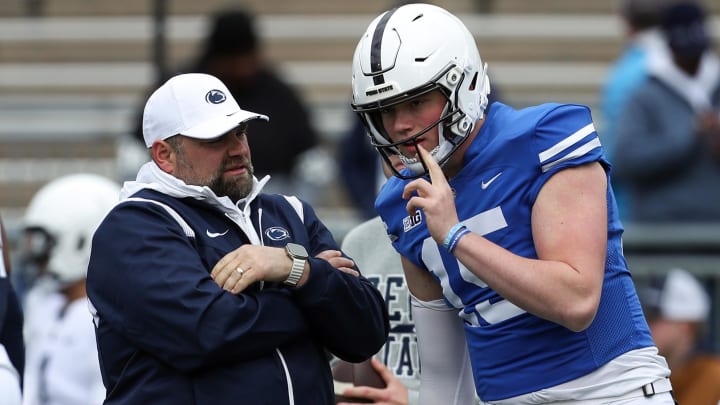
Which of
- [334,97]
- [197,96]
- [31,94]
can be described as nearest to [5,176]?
[31,94]

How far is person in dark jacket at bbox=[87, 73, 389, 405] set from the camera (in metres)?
4.11

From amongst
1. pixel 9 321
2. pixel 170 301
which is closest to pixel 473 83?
pixel 170 301

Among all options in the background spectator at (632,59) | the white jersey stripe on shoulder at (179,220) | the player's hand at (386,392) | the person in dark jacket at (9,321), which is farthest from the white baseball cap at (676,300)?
the white jersey stripe on shoulder at (179,220)

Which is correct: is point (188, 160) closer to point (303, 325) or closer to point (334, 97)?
point (303, 325)

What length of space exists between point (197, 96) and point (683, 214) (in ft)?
15.1

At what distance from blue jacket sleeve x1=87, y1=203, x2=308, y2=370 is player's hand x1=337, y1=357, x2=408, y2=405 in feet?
1.78

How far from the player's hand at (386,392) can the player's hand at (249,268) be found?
699 mm

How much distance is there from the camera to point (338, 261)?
4469 millimetres

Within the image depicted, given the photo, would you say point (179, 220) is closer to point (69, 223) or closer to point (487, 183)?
point (487, 183)

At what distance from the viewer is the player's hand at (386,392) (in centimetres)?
469

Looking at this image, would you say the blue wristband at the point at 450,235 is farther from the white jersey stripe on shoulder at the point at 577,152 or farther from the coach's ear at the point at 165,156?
the coach's ear at the point at 165,156

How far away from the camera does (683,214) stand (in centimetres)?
836

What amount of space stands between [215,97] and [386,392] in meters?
1.11

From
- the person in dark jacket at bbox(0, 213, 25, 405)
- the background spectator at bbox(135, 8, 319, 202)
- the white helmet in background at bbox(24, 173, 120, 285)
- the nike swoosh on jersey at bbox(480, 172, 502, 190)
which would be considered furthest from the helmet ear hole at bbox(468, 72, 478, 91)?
the background spectator at bbox(135, 8, 319, 202)
